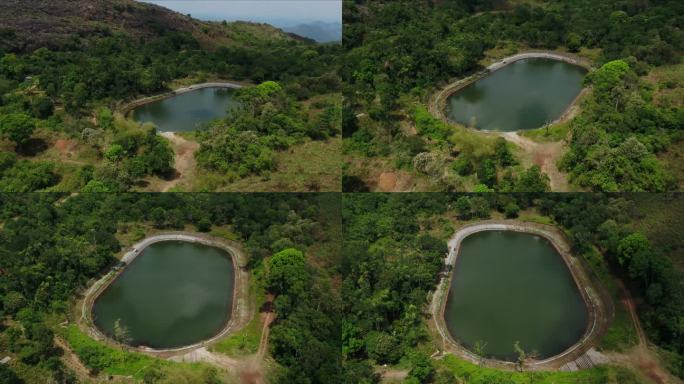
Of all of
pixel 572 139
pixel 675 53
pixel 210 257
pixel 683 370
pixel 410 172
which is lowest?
pixel 210 257

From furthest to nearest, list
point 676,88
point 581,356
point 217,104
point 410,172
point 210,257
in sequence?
1. point 217,104
2. point 676,88
3. point 210,257
4. point 410,172
5. point 581,356

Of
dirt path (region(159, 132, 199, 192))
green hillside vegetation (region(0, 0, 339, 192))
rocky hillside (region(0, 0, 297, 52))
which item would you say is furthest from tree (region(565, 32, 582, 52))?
rocky hillside (region(0, 0, 297, 52))

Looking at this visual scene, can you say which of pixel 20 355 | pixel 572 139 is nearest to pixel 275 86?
pixel 572 139

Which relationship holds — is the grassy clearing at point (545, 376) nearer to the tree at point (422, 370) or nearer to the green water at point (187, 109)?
the tree at point (422, 370)

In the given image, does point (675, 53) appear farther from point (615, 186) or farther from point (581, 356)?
point (581, 356)

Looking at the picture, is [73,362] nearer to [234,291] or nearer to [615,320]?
[234,291]

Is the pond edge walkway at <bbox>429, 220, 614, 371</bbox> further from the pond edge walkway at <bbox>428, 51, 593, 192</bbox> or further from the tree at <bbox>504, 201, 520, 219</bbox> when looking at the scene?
the pond edge walkway at <bbox>428, 51, 593, 192</bbox>

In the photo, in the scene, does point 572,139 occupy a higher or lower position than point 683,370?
higher

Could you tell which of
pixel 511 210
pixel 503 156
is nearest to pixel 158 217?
pixel 503 156
